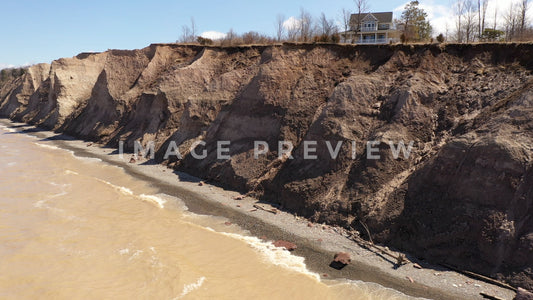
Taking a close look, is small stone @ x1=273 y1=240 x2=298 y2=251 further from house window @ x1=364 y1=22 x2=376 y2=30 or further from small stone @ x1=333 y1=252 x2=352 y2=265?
house window @ x1=364 y1=22 x2=376 y2=30

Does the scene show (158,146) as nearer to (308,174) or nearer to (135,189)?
(135,189)

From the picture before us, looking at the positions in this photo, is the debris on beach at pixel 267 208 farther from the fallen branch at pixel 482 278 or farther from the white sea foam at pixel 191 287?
the fallen branch at pixel 482 278

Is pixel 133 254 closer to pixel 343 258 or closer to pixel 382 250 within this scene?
pixel 343 258

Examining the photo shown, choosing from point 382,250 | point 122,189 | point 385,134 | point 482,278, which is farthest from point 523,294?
point 122,189

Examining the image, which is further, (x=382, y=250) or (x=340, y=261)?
(x=382, y=250)

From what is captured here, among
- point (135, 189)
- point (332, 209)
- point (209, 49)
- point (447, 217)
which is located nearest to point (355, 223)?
point (332, 209)
